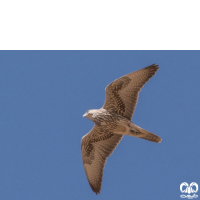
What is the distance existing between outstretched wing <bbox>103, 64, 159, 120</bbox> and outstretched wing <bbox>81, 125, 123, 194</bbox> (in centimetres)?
93

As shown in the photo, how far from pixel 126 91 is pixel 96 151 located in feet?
6.82

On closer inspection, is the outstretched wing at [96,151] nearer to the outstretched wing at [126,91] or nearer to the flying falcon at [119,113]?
the flying falcon at [119,113]

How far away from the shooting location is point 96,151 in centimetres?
1202

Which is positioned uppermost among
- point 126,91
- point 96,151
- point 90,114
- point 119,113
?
point 126,91

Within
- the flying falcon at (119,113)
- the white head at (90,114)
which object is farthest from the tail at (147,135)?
the white head at (90,114)

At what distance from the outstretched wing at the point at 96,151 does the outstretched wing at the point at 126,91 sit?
0.93m

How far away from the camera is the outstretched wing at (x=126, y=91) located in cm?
1094

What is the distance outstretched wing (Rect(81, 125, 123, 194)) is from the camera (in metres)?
11.8

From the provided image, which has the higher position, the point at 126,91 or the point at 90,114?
the point at 126,91

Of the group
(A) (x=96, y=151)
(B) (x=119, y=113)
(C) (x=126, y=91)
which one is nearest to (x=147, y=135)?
(B) (x=119, y=113)

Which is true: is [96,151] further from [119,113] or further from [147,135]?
[147,135]
